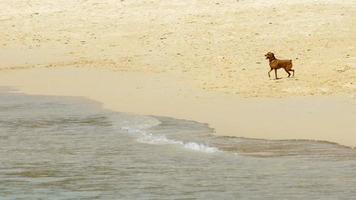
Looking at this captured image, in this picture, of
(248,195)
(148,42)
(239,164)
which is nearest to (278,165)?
(239,164)

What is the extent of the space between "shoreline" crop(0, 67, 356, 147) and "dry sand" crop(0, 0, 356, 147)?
0.7 inches

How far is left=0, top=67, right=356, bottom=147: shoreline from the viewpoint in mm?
11508

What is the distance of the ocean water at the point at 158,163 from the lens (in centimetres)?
883

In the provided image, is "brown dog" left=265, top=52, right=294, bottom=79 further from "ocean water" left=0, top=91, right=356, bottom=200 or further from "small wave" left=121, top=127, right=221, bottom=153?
"small wave" left=121, top=127, right=221, bottom=153

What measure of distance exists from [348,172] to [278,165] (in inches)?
30.1

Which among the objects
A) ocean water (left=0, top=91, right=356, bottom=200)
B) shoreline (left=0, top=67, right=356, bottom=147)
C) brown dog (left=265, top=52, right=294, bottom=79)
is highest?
brown dog (left=265, top=52, right=294, bottom=79)

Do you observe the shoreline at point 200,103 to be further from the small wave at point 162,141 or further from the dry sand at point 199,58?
the small wave at point 162,141

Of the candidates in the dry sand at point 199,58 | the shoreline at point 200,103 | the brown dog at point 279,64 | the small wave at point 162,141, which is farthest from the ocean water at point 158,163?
the brown dog at point 279,64

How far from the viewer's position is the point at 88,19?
2339cm

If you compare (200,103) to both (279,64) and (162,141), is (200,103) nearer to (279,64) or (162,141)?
(279,64)

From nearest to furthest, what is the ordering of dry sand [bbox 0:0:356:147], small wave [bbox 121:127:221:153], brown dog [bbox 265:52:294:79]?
small wave [bbox 121:127:221:153] < dry sand [bbox 0:0:356:147] < brown dog [bbox 265:52:294:79]

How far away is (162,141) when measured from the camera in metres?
11.2

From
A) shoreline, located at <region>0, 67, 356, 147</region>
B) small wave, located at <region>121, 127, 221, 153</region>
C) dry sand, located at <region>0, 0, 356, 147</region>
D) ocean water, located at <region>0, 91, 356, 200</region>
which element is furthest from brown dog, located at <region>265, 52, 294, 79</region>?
small wave, located at <region>121, 127, 221, 153</region>

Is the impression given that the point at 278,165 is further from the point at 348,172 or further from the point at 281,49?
the point at 281,49
